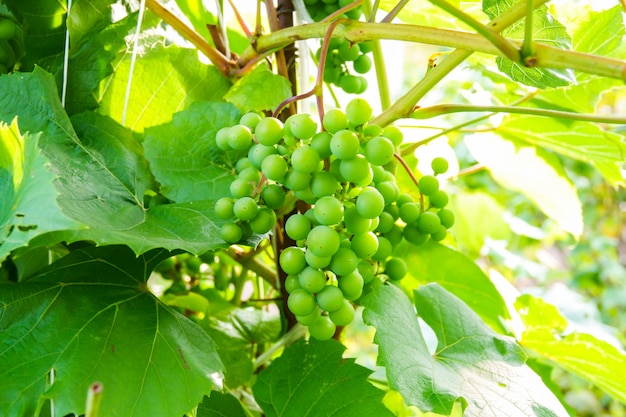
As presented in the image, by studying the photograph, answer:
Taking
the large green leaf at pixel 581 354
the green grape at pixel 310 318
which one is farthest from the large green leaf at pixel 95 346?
the large green leaf at pixel 581 354

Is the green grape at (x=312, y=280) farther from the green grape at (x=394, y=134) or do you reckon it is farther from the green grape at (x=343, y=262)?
the green grape at (x=394, y=134)

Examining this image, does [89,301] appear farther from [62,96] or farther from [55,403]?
[62,96]

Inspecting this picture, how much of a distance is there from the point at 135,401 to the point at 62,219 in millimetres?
202

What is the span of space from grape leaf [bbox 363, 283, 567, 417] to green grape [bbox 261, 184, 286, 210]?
142 mm

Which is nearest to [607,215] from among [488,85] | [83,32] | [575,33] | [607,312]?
[607,312]

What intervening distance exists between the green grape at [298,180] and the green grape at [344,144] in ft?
0.13

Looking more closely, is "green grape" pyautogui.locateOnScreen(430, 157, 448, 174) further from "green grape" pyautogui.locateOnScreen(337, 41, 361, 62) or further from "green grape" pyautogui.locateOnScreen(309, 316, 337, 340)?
"green grape" pyautogui.locateOnScreen(309, 316, 337, 340)

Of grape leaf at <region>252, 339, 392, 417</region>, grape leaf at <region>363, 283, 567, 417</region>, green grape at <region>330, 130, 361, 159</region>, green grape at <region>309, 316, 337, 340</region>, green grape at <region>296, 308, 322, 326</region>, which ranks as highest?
green grape at <region>330, 130, 361, 159</region>

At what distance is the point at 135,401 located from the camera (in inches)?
20.8

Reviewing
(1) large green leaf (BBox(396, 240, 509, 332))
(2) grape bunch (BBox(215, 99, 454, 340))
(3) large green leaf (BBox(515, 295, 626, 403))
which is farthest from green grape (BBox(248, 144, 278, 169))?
(3) large green leaf (BBox(515, 295, 626, 403))

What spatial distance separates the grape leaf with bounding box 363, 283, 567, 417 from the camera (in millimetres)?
590

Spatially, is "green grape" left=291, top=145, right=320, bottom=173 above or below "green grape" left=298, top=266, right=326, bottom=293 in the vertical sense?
above

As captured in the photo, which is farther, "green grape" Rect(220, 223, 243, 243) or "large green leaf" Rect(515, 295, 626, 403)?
"large green leaf" Rect(515, 295, 626, 403)

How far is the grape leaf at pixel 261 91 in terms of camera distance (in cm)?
74
